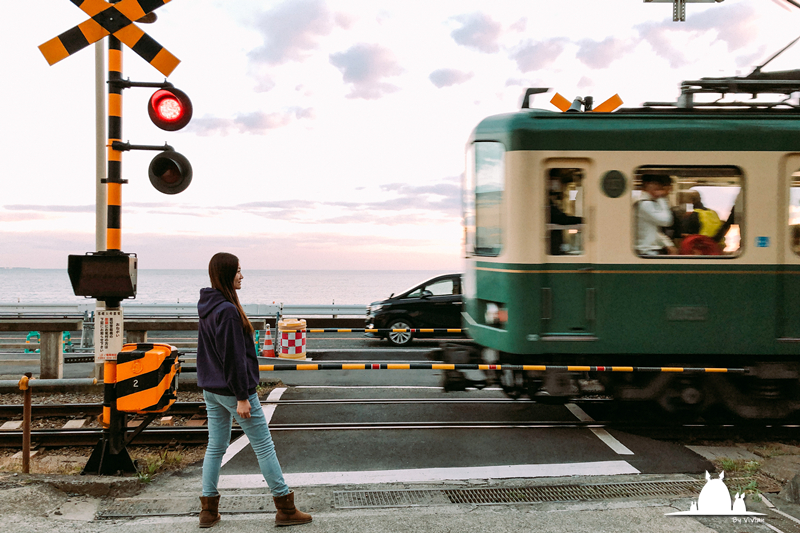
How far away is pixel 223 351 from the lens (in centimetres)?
349

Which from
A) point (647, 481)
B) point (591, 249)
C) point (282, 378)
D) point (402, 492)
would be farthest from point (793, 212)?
point (282, 378)

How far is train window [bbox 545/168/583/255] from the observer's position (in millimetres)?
5789

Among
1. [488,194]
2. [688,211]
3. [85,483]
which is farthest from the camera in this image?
[488,194]

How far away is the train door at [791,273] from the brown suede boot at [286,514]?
5182 mm

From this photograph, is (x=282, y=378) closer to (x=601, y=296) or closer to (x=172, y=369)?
(x=172, y=369)

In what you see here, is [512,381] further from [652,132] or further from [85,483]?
[85,483]

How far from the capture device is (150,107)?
4676 millimetres

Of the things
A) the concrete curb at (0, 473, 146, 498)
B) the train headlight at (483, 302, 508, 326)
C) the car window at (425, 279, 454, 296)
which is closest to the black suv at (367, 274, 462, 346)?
the car window at (425, 279, 454, 296)

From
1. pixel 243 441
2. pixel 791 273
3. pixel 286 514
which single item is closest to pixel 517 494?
pixel 286 514

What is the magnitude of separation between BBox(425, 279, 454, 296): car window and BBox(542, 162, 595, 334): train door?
787 cm

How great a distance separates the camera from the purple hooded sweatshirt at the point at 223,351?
3.49 meters

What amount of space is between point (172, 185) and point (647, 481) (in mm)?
4775

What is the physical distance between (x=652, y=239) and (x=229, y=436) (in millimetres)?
4562

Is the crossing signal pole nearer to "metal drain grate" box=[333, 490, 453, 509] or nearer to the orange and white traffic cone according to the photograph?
"metal drain grate" box=[333, 490, 453, 509]
